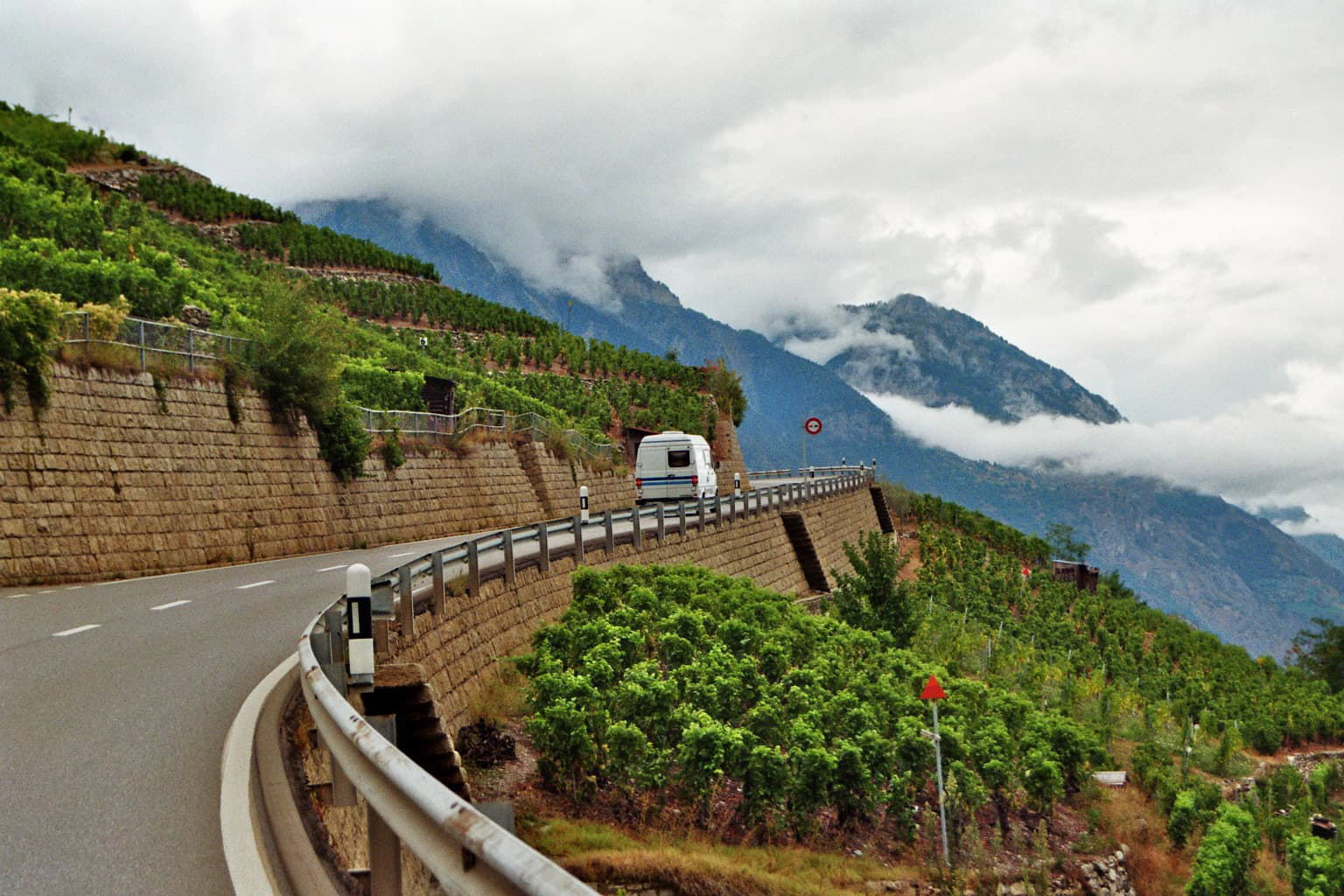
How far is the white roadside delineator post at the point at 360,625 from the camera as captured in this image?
315 inches

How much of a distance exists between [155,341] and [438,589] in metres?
13.3

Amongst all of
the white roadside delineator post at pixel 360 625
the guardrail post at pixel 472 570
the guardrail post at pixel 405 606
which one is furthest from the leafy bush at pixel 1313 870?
the white roadside delineator post at pixel 360 625

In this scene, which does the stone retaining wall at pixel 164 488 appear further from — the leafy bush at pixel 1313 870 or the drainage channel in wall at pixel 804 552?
the leafy bush at pixel 1313 870

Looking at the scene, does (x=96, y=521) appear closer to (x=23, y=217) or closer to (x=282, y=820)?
(x=282, y=820)

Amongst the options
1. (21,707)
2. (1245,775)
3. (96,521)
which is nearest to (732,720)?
(21,707)

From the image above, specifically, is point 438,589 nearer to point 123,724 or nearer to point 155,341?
point 123,724

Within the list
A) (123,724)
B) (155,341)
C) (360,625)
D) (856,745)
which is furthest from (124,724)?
(155,341)

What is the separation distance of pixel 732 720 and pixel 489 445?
23.6 meters

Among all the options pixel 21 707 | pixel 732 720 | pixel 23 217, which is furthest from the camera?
pixel 23 217

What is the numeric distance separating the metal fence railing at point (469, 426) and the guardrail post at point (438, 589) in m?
18.3

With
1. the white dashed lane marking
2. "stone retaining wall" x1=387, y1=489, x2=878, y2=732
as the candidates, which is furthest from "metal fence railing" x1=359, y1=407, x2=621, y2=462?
the white dashed lane marking

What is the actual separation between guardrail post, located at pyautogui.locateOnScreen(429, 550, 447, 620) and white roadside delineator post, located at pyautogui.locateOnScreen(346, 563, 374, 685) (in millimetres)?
4023

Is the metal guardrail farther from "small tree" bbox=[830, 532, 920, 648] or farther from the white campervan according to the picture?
the white campervan

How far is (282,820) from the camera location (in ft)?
18.7
